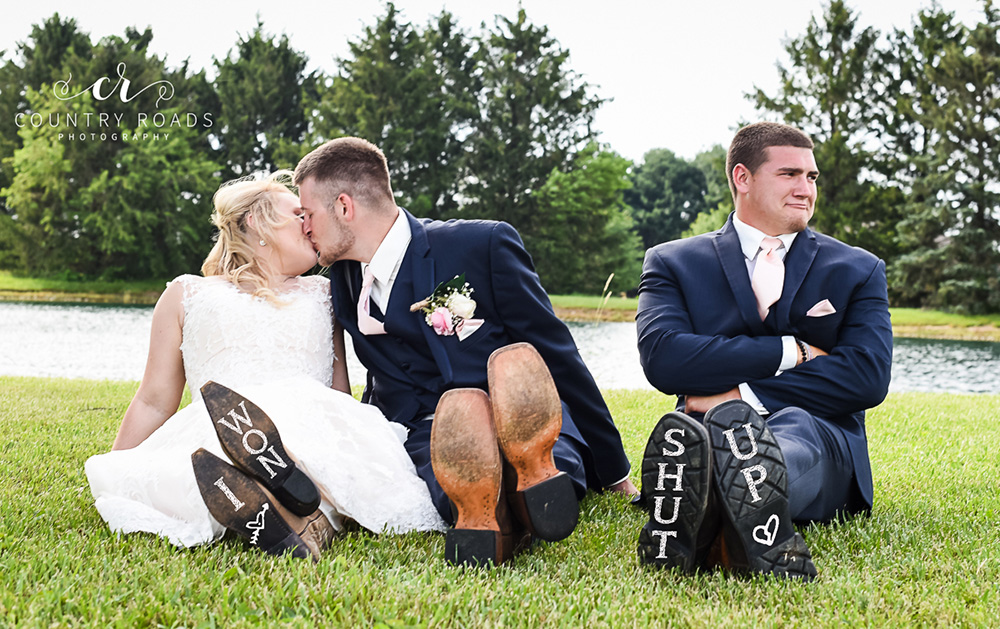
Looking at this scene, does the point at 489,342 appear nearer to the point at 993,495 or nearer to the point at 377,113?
the point at 993,495

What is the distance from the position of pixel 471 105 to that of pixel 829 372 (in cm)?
3565

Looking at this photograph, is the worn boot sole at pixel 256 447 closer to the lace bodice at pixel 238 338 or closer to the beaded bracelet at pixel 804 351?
the lace bodice at pixel 238 338

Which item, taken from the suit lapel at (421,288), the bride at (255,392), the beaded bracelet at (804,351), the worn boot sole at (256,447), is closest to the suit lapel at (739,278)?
the beaded bracelet at (804,351)

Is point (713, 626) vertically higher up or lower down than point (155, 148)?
lower down

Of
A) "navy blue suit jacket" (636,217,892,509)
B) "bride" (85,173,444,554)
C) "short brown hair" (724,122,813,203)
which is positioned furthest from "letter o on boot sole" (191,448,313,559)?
"short brown hair" (724,122,813,203)

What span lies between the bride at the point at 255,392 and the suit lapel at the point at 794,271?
155 centimetres

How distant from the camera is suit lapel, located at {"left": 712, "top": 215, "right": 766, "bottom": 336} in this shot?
3090 millimetres

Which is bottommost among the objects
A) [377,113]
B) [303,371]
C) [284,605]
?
[284,605]

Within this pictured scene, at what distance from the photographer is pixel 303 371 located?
11.1ft

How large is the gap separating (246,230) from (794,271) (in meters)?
2.33

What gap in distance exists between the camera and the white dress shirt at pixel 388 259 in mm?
3316

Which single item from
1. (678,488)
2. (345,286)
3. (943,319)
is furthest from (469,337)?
(943,319)

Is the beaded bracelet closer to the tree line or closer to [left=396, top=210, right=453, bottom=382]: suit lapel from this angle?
[left=396, top=210, right=453, bottom=382]: suit lapel

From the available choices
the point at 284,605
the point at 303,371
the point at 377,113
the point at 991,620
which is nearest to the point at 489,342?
the point at 303,371
